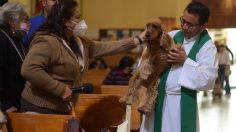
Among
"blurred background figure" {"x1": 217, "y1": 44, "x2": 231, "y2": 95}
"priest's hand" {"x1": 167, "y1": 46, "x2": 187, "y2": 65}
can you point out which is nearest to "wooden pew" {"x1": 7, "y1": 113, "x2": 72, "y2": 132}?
"priest's hand" {"x1": 167, "y1": 46, "x2": 187, "y2": 65}

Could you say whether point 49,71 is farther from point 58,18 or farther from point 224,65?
point 224,65

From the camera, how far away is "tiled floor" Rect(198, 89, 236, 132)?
7.77 metres

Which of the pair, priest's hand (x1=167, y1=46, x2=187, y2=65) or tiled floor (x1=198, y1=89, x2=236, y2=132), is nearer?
priest's hand (x1=167, y1=46, x2=187, y2=65)

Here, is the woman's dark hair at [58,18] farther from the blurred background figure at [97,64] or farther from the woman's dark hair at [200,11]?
the blurred background figure at [97,64]

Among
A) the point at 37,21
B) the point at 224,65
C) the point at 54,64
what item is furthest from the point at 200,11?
the point at 224,65

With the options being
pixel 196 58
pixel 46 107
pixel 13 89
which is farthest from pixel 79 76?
pixel 196 58

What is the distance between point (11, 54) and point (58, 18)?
572 millimetres

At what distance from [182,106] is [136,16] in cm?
909

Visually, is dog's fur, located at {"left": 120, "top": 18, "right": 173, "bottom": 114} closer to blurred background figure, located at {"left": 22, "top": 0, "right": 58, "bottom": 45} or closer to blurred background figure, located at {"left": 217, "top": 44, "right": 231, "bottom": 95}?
blurred background figure, located at {"left": 22, "top": 0, "right": 58, "bottom": 45}

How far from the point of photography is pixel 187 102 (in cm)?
292

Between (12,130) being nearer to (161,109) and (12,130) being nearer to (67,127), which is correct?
(67,127)

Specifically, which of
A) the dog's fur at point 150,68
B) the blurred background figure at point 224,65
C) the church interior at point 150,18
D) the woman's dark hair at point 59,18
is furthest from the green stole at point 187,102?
the blurred background figure at point 224,65

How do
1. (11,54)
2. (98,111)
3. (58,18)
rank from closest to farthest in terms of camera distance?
(58,18) < (11,54) < (98,111)

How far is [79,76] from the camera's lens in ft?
10.0
